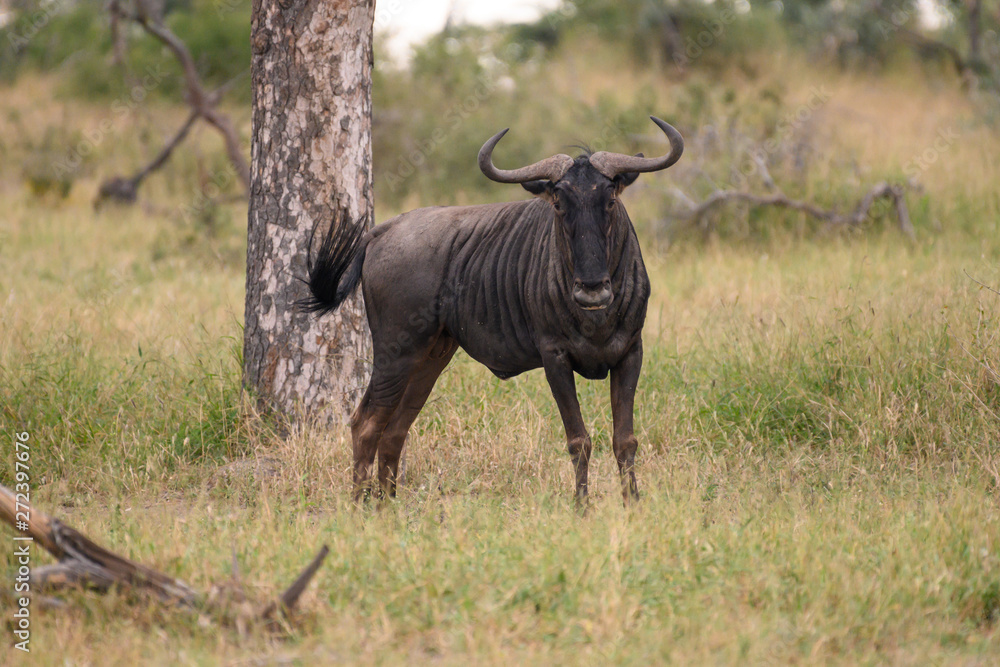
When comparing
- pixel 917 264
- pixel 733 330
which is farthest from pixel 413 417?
pixel 917 264

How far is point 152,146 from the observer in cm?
1747

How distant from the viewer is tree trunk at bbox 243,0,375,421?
18.2 ft

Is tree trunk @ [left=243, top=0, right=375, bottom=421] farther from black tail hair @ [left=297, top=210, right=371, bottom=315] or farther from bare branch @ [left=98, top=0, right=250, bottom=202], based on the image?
bare branch @ [left=98, top=0, right=250, bottom=202]

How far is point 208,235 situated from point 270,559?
27.7ft

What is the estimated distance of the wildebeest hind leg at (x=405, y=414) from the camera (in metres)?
5.20

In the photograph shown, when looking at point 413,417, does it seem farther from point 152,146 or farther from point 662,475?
point 152,146

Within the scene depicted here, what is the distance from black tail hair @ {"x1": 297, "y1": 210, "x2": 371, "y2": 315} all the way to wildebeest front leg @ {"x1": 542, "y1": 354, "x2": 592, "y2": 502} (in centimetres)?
131

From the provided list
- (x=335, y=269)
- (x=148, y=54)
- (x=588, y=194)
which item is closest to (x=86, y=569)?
(x=335, y=269)

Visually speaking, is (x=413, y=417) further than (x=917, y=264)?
No

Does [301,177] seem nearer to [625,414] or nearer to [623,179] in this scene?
[623,179]

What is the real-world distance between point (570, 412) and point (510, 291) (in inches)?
28.5

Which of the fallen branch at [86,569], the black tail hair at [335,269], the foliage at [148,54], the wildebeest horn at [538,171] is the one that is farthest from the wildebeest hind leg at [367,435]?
the foliage at [148,54]

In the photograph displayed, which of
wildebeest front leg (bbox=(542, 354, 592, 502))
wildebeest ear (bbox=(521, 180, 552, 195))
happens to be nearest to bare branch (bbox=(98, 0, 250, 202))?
wildebeest ear (bbox=(521, 180, 552, 195))

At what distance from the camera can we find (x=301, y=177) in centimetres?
559
